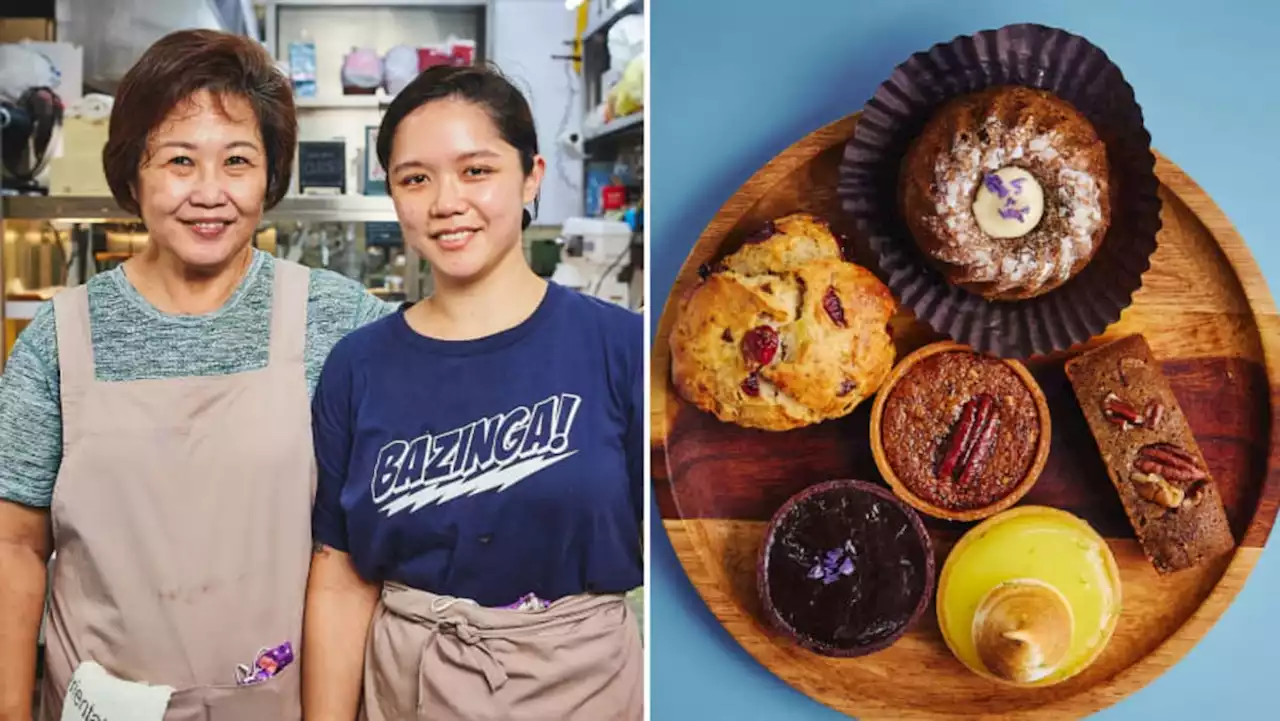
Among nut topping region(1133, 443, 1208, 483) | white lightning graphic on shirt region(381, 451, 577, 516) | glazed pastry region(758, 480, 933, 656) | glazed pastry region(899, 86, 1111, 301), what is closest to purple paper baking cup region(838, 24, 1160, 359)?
glazed pastry region(899, 86, 1111, 301)

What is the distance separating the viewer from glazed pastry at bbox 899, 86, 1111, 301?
4.98 ft

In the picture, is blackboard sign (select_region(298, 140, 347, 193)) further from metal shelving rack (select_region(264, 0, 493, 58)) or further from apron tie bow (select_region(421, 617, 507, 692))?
apron tie bow (select_region(421, 617, 507, 692))

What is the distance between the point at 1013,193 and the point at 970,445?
40cm

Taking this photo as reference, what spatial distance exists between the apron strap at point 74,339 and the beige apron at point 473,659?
1.68ft

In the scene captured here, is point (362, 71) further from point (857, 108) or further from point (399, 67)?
point (857, 108)

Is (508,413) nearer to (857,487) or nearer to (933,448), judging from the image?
(857,487)

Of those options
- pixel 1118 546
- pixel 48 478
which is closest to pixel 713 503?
pixel 1118 546

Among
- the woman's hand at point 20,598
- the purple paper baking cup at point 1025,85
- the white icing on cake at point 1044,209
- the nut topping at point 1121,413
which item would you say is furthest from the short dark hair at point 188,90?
the nut topping at point 1121,413

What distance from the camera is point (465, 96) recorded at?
A: 1.43 m

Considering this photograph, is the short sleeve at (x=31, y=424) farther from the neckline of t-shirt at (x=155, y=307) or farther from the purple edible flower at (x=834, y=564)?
the purple edible flower at (x=834, y=564)

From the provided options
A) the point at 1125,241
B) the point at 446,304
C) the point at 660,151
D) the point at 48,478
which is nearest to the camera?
the point at 48,478

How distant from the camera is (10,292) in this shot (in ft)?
4.62

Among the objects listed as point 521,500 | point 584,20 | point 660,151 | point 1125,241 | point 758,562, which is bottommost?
point 758,562

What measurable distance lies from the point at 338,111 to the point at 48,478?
2.10 ft
